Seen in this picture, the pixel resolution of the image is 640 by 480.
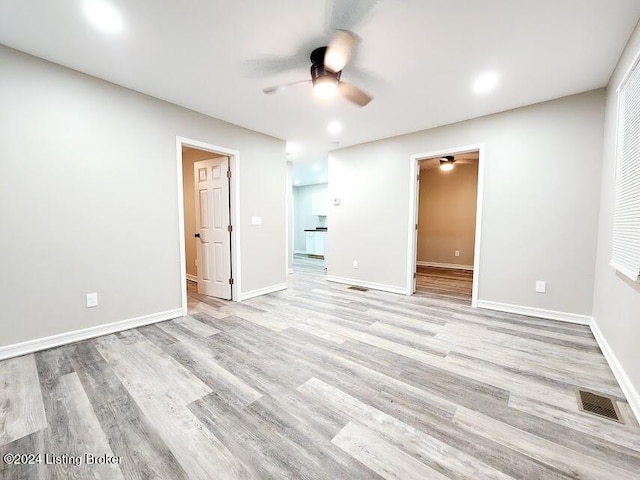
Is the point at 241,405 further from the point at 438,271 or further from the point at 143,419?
the point at 438,271

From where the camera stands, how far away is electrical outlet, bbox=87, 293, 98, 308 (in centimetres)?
250

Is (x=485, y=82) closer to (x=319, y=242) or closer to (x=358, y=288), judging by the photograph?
(x=358, y=288)

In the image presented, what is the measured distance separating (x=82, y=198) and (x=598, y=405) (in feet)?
14.4

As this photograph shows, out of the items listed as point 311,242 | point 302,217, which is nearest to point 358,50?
point 311,242

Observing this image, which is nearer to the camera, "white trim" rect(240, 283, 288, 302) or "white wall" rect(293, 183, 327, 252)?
"white trim" rect(240, 283, 288, 302)

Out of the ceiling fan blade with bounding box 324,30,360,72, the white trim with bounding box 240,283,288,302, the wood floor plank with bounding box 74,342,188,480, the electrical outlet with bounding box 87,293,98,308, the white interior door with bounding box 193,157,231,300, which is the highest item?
the ceiling fan blade with bounding box 324,30,360,72

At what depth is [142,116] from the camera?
282cm

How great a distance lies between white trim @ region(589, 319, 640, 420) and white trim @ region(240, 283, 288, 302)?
3.84 meters

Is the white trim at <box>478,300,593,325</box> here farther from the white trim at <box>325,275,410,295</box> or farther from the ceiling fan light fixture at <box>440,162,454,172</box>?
the ceiling fan light fixture at <box>440,162,454,172</box>

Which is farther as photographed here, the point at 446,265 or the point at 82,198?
the point at 446,265

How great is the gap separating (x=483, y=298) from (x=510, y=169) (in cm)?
172

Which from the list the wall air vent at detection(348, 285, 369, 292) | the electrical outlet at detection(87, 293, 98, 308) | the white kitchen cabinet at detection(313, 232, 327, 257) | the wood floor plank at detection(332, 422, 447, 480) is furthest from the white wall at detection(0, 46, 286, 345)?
the white kitchen cabinet at detection(313, 232, 327, 257)

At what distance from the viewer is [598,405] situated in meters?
1.63

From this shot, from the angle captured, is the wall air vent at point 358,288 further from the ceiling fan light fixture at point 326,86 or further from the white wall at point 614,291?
the ceiling fan light fixture at point 326,86
